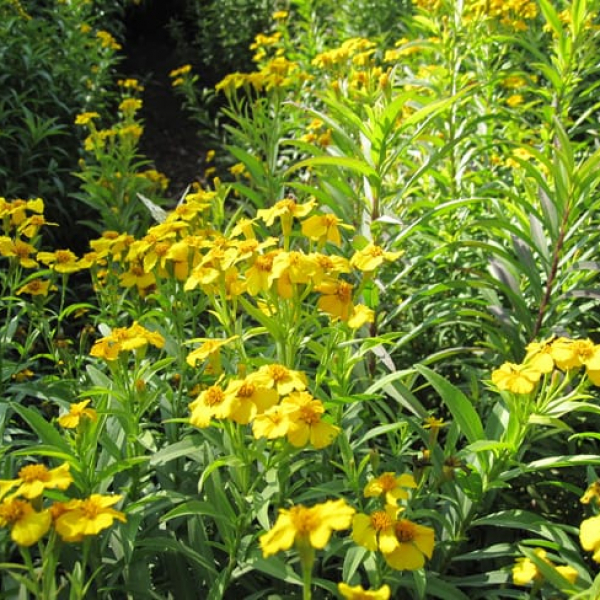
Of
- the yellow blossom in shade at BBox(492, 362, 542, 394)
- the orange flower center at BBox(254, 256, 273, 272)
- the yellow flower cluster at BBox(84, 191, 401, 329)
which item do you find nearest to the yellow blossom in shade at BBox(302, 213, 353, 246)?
the yellow flower cluster at BBox(84, 191, 401, 329)

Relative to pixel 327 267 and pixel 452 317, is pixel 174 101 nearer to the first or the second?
pixel 452 317

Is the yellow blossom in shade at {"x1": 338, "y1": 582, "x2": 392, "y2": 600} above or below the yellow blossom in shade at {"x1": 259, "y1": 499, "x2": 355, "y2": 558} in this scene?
below

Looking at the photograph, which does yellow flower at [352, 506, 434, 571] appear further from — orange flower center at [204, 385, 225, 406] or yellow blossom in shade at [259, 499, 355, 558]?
orange flower center at [204, 385, 225, 406]

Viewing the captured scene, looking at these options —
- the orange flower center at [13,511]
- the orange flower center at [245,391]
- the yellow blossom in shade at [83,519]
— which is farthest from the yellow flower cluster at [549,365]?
the orange flower center at [13,511]

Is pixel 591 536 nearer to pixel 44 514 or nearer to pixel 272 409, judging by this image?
pixel 272 409

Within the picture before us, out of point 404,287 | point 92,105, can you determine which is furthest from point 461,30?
point 92,105

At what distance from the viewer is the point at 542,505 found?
63.8 inches

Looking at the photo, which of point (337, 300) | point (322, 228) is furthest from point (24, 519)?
point (322, 228)

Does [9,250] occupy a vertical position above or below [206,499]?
above

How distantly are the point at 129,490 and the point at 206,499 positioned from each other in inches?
7.0

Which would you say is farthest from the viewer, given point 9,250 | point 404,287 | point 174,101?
point 174,101

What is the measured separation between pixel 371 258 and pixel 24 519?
0.74 m

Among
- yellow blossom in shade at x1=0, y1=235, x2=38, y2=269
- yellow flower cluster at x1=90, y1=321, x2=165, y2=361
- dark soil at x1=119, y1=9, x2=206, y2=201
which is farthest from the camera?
dark soil at x1=119, y1=9, x2=206, y2=201

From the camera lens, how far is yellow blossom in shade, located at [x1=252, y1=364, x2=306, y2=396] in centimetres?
104
